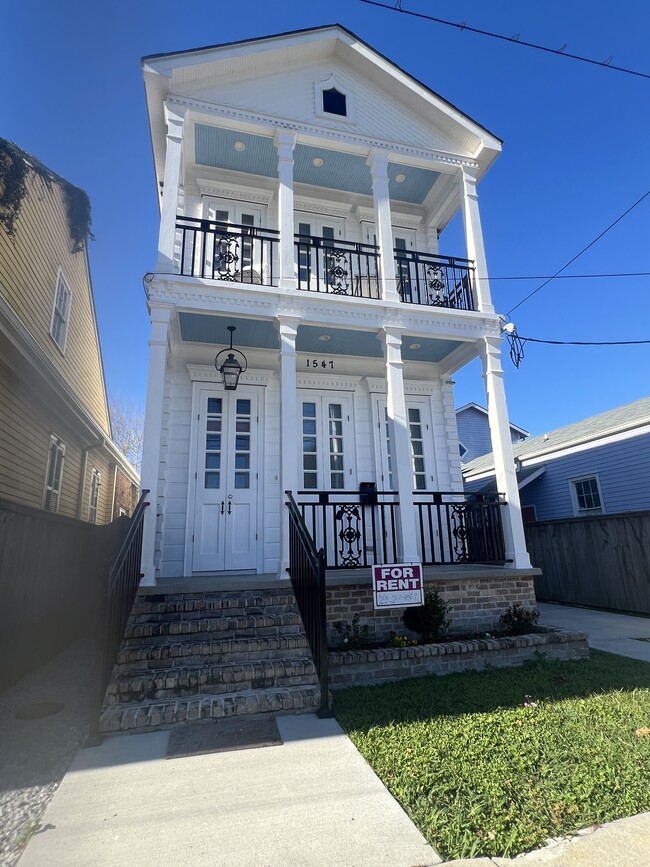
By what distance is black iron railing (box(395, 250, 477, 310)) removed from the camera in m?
6.65

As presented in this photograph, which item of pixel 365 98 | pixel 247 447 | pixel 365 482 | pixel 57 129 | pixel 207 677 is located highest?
pixel 57 129

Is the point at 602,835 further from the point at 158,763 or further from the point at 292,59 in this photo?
the point at 292,59

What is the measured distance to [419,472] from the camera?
7.23 m

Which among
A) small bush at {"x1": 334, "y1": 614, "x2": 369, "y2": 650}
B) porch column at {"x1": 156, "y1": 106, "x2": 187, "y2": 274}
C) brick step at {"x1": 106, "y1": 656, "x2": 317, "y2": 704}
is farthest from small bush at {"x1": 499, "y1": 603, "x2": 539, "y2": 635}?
porch column at {"x1": 156, "y1": 106, "x2": 187, "y2": 274}

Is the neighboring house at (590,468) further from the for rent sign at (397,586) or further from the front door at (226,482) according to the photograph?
the front door at (226,482)

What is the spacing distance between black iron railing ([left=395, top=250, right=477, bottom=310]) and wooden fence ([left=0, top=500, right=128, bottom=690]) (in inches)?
209

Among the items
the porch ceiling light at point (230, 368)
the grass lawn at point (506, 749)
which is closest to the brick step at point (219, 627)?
the grass lawn at point (506, 749)

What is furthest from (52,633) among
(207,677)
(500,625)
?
(500,625)

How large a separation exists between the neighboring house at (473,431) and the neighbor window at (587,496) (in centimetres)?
703

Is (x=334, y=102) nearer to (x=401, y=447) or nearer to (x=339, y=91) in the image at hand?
(x=339, y=91)

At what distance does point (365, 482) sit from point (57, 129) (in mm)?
8527

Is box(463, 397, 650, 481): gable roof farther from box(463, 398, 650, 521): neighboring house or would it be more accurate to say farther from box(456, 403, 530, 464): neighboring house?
box(456, 403, 530, 464): neighboring house

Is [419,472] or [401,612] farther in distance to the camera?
[419,472]

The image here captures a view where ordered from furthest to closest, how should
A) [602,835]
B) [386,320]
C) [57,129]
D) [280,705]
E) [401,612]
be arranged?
[57,129], [386,320], [401,612], [280,705], [602,835]
